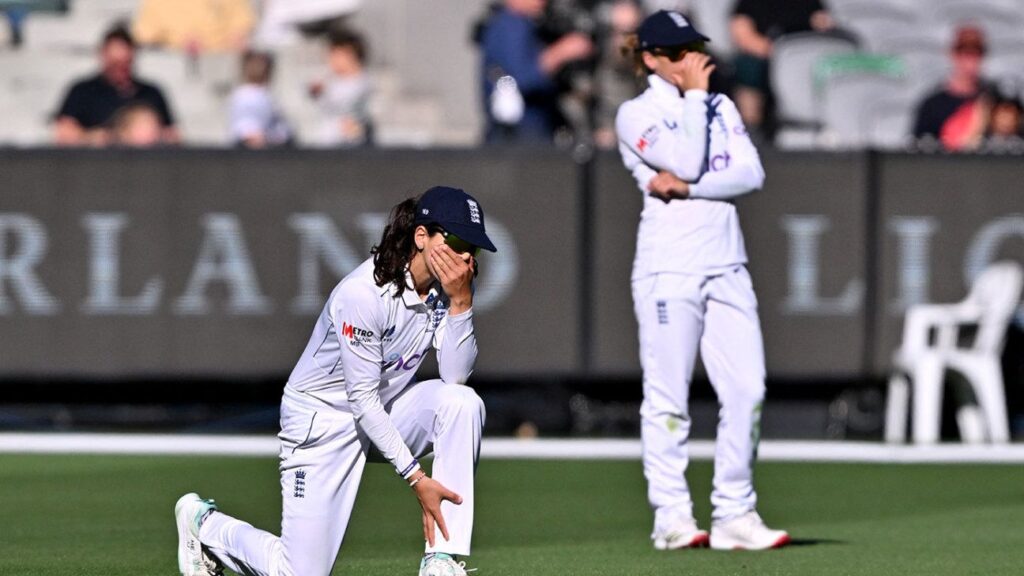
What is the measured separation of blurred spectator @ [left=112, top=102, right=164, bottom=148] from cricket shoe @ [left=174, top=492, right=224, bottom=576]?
874 cm

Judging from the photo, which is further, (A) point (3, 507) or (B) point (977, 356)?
(B) point (977, 356)

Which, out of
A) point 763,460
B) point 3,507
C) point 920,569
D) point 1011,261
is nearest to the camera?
point 920,569

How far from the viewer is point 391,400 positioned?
290 inches

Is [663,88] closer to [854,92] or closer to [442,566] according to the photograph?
[442,566]

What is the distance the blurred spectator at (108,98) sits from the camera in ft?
54.4

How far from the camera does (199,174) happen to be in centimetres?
1503

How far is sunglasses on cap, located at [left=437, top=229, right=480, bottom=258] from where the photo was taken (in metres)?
6.80

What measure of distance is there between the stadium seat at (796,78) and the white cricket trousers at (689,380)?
30.3 feet

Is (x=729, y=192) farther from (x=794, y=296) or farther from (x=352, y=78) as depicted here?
(x=352, y=78)

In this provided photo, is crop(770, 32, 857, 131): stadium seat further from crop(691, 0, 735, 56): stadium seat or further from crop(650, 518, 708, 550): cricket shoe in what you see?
crop(650, 518, 708, 550): cricket shoe

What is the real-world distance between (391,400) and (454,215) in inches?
36.0

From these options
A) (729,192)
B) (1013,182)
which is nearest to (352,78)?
(1013,182)

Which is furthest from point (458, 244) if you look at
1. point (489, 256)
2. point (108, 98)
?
point (108, 98)

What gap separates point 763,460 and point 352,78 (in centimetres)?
541
